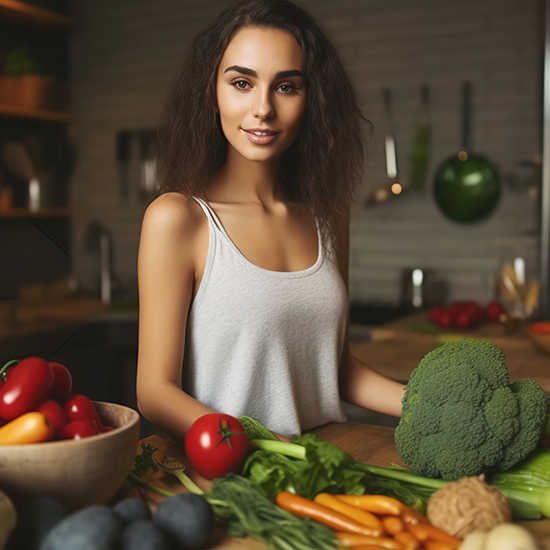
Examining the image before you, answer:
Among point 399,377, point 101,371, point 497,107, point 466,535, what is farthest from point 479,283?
point 466,535

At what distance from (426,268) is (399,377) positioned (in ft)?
4.98

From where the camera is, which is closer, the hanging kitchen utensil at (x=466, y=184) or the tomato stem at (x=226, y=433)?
the tomato stem at (x=226, y=433)

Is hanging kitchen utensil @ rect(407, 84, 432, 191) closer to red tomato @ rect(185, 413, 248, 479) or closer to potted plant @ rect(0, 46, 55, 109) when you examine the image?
potted plant @ rect(0, 46, 55, 109)

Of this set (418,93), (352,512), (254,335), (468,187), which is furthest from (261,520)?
(418,93)

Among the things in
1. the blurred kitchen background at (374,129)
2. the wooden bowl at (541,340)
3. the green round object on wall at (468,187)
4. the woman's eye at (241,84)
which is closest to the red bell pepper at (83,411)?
the woman's eye at (241,84)

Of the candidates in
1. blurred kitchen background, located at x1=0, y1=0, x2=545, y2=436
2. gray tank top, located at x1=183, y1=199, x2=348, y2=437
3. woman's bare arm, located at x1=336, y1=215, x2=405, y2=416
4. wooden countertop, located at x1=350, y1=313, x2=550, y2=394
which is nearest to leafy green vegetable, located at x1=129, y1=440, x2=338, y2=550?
gray tank top, located at x1=183, y1=199, x2=348, y2=437

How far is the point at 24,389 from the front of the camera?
2.53ft

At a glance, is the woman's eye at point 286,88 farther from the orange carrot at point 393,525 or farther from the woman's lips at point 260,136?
the orange carrot at point 393,525

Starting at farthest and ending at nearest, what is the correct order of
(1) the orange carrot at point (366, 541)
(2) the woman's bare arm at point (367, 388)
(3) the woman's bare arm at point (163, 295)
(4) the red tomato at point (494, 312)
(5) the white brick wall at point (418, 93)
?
1. (5) the white brick wall at point (418, 93)
2. (4) the red tomato at point (494, 312)
3. (2) the woman's bare arm at point (367, 388)
4. (3) the woman's bare arm at point (163, 295)
5. (1) the orange carrot at point (366, 541)

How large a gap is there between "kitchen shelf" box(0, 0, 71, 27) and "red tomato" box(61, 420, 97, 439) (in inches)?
136

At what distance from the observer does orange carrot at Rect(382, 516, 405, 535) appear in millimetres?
744

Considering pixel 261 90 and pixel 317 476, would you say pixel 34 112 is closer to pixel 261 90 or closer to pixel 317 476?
pixel 261 90

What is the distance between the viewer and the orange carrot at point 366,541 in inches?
28.3

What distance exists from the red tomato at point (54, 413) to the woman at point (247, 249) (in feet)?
0.82
